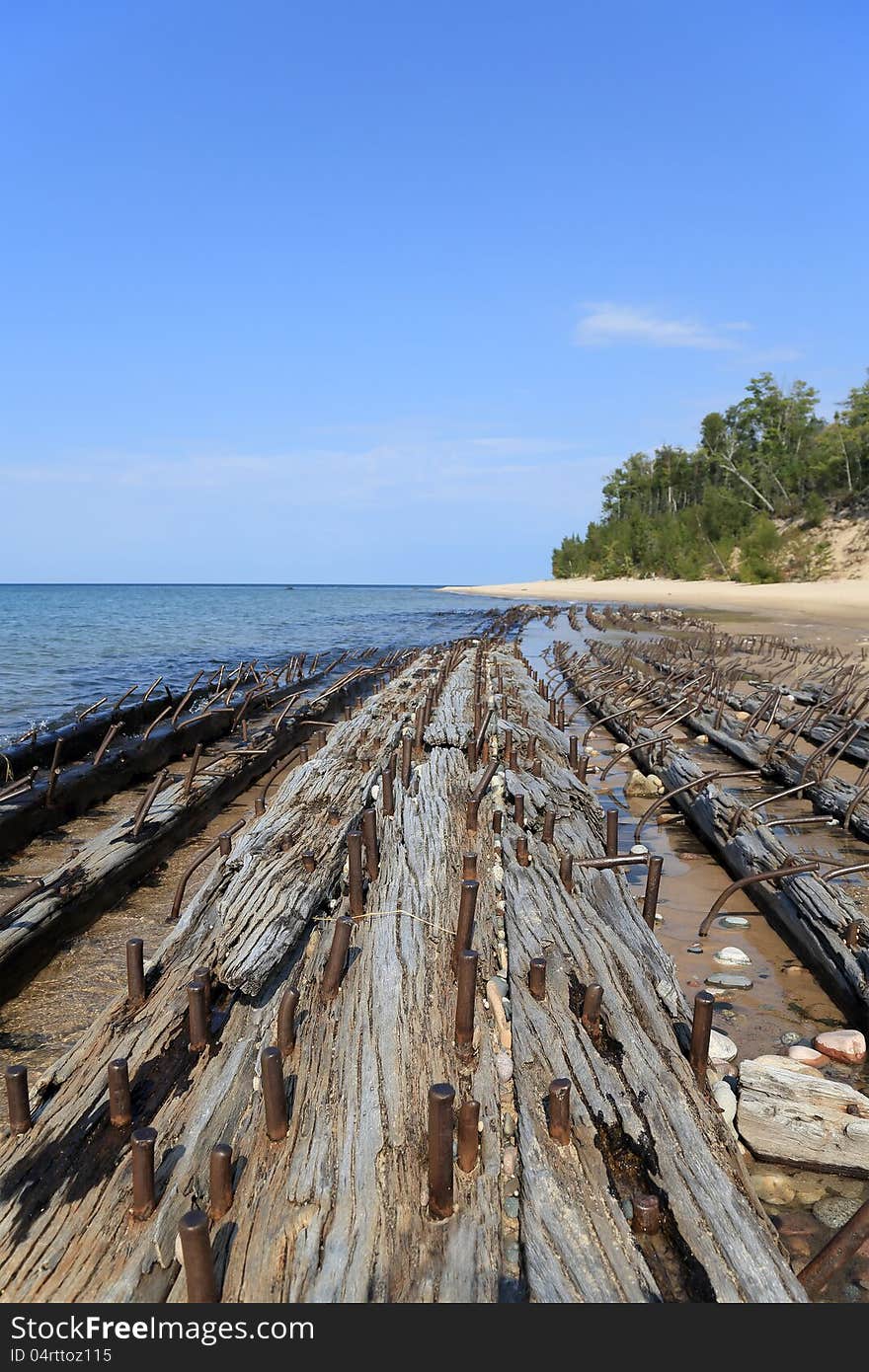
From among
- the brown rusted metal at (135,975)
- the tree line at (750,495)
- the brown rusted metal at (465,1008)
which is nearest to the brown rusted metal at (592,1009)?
the brown rusted metal at (465,1008)

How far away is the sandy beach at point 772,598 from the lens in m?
33.5

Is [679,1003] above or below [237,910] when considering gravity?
below

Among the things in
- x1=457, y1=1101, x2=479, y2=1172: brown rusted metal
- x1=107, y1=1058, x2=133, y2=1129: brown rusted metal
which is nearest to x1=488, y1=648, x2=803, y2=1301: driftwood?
x1=457, y1=1101, x2=479, y2=1172: brown rusted metal

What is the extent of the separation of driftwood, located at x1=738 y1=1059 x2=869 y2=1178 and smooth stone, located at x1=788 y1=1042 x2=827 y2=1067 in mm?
476

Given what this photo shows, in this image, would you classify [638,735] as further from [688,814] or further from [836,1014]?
[836,1014]

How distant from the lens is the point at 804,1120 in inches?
135

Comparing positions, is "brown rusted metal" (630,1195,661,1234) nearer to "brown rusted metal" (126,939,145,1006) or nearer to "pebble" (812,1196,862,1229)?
"pebble" (812,1196,862,1229)

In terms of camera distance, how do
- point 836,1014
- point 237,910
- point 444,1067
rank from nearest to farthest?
1. point 444,1067
2. point 237,910
3. point 836,1014

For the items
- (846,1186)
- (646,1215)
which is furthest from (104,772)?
(646,1215)

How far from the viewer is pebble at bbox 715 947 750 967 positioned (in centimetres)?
525
